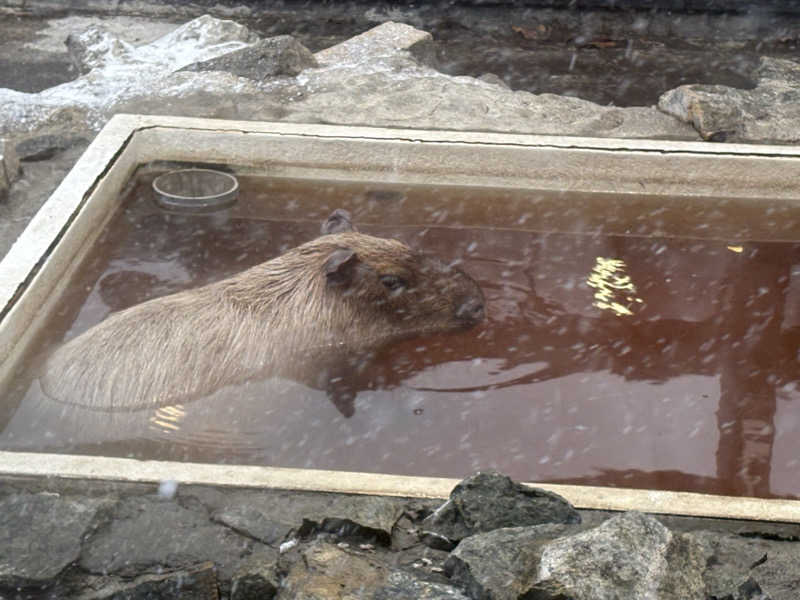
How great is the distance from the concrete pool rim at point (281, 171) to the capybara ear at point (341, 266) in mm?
1251

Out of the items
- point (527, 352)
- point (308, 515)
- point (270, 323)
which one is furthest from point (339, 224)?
point (308, 515)

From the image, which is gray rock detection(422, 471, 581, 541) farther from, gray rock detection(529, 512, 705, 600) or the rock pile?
gray rock detection(529, 512, 705, 600)

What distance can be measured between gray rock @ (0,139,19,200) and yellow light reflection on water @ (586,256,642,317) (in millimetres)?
3285

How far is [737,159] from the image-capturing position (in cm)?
597

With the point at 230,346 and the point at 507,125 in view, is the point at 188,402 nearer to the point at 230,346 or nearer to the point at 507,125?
the point at 230,346

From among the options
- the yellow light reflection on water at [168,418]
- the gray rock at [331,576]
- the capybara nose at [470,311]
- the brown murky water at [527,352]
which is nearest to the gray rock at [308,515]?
the gray rock at [331,576]

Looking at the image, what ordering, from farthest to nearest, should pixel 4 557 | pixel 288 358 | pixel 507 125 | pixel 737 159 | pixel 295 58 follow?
pixel 295 58 < pixel 507 125 < pixel 737 159 < pixel 288 358 < pixel 4 557

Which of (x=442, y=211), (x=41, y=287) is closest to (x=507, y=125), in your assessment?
(x=442, y=211)

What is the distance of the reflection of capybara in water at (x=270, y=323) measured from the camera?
159 inches

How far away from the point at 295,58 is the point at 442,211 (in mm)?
2273

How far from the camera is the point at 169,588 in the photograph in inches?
114

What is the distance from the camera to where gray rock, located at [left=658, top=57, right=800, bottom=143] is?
654 cm

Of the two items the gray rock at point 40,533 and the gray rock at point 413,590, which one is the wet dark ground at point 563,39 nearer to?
the gray rock at point 40,533

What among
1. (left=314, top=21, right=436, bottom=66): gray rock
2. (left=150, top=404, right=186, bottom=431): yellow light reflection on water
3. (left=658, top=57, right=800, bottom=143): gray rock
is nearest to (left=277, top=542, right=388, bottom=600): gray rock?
(left=150, top=404, right=186, bottom=431): yellow light reflection on water
